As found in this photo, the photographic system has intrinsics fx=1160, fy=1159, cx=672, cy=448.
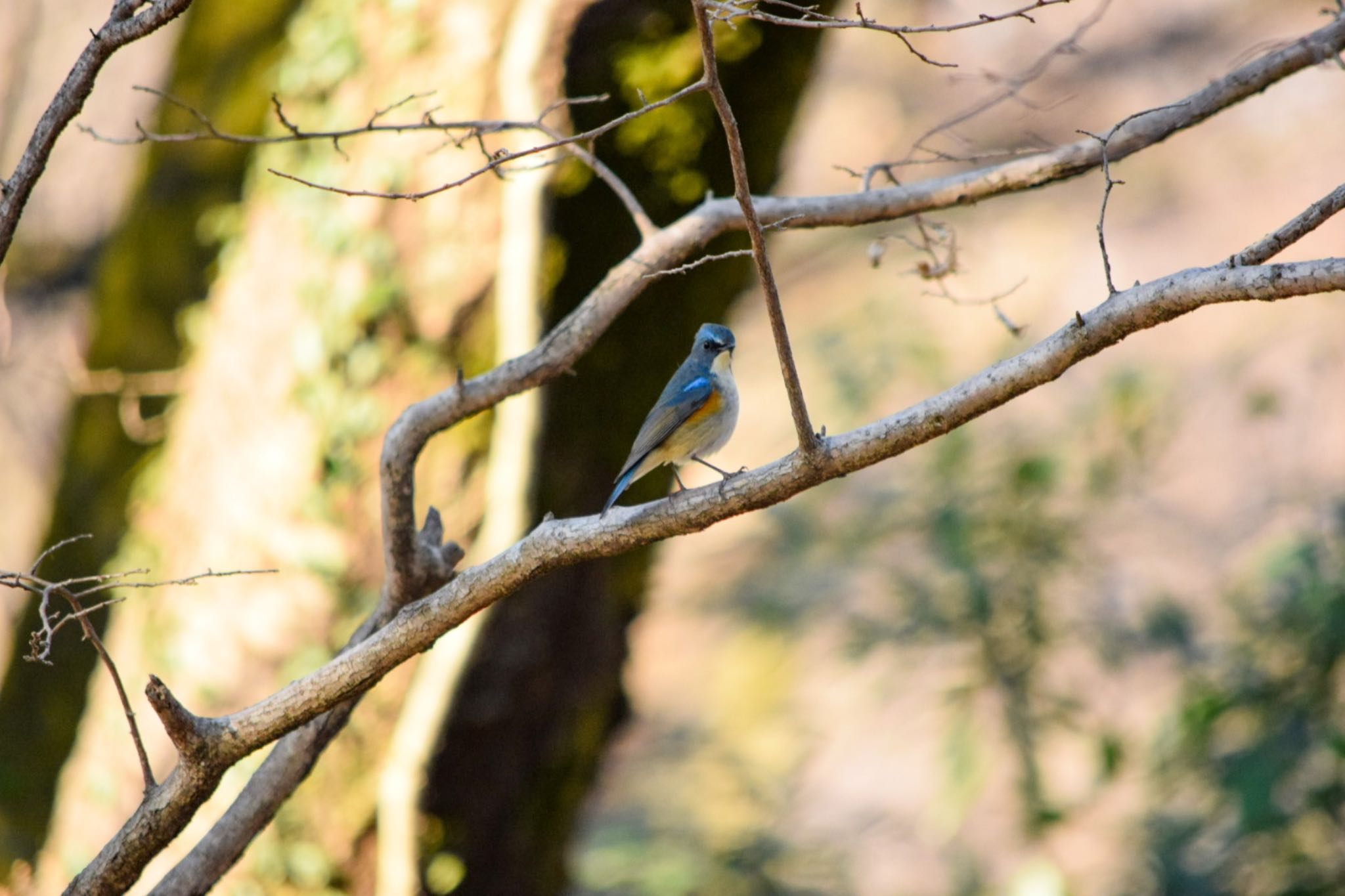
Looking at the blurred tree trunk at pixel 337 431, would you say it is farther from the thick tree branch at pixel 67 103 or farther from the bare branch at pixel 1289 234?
the bare branch at pixel 1289 234

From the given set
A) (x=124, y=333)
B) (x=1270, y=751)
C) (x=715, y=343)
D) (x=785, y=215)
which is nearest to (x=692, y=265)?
(x=785, y=215)

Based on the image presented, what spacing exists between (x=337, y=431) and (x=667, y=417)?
179 centimetres

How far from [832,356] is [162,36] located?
168 inches

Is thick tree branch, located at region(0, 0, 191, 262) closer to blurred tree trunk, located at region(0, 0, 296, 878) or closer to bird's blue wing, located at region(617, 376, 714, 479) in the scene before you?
bird's blue wing, located at region(617, 376, 714, 479)

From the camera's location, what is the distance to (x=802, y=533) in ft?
25.2

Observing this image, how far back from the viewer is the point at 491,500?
4152 millimetres

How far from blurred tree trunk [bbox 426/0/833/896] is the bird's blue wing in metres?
1.48

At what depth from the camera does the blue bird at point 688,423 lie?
2816mm

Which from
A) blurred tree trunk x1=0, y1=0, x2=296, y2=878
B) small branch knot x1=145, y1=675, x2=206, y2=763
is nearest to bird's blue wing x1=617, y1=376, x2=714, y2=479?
small branch knot x1=145, y1=675, x2=206, y2=763

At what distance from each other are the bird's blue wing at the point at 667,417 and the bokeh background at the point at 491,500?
61cm

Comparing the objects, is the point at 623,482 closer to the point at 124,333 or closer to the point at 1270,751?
the point at 1270,751

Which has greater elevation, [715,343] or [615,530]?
[715,343]

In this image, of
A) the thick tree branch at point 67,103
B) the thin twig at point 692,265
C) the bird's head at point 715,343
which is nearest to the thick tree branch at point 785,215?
the thin twig at point 692,265

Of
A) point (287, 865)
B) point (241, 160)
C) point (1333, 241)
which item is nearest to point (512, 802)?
point (287, 865)
